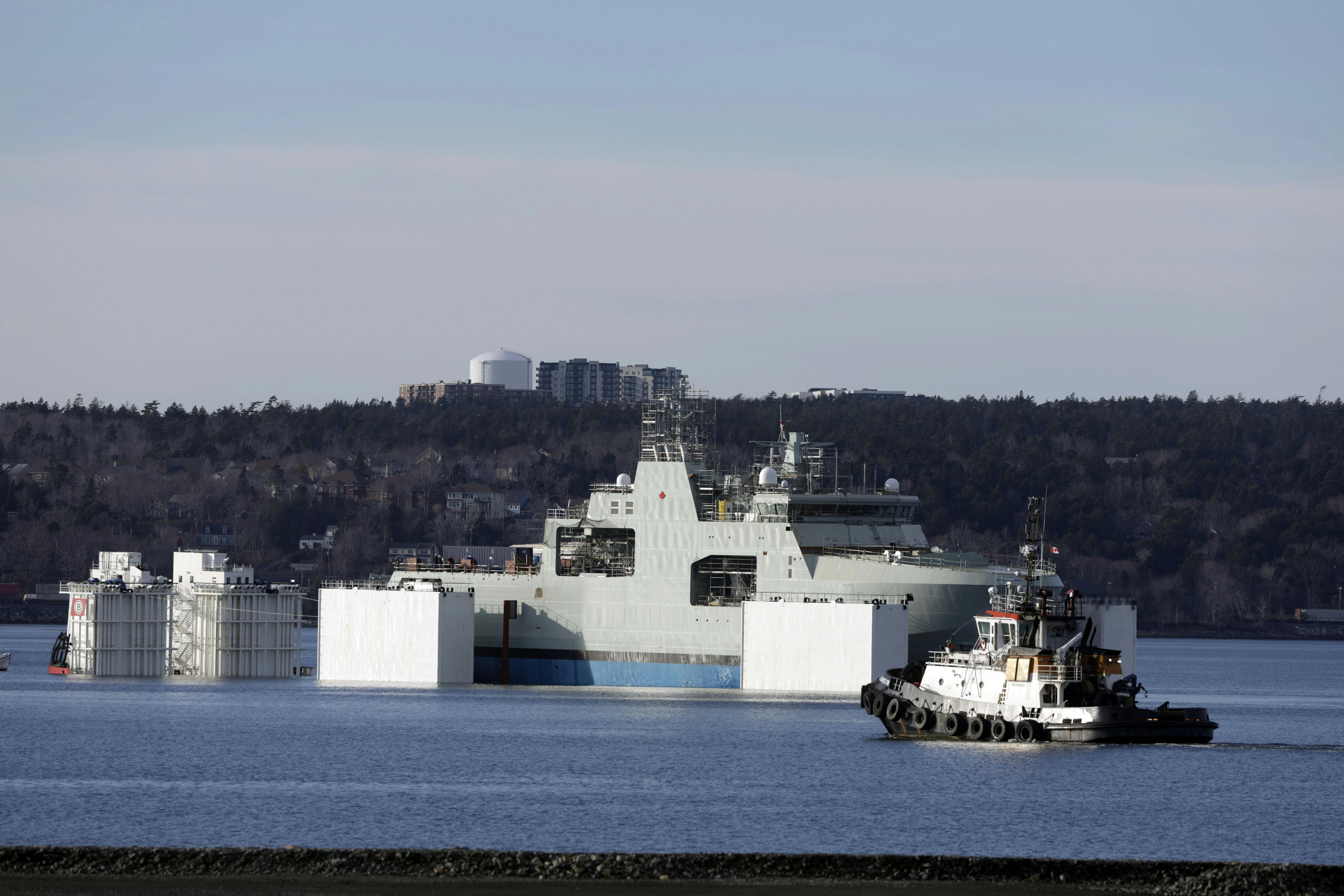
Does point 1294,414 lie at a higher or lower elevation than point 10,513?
higher

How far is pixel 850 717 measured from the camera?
5419 centimetres

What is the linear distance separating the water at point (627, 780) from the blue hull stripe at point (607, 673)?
1.91 ft

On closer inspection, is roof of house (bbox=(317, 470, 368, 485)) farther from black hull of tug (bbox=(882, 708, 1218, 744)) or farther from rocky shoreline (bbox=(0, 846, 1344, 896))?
rocky shoreline (bbox=(0, 846, 1344, 896))

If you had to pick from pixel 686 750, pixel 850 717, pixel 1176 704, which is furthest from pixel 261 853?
pixel 1176 704

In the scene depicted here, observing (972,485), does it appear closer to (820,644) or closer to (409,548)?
(409,548)

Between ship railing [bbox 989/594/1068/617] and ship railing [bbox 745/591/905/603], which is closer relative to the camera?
ship railing [bbox 989/594/1068/617]

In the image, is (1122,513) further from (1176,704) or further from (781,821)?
(781,821)

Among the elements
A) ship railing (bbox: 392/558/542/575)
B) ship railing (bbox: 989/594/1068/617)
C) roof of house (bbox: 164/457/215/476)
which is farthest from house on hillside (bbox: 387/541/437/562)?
ship railing (bbox: 989/594/1068/617)

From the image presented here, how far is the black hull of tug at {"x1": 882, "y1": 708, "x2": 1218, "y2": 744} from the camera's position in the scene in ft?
146

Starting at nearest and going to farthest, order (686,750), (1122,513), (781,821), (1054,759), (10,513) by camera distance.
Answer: (781,821) → (1054,759) → (686,750) → (1122,513) → (10,513)

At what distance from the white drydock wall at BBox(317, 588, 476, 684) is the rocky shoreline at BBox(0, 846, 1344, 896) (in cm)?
4113

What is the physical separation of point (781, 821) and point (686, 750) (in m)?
12.5

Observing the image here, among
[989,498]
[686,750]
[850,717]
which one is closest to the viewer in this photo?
[686,750]

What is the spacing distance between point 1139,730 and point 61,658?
165 feet
